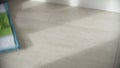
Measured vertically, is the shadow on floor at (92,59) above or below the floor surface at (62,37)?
below

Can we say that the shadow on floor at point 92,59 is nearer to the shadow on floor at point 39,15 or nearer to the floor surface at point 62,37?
the floor surface at point 62,37

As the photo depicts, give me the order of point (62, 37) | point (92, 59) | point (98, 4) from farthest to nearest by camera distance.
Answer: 1. point (98, 4)
2. point (62, 37)
3. point (92, 59)

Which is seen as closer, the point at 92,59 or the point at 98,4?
the point at 92,59

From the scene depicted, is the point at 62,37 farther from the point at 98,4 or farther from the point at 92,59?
the point at 98,4

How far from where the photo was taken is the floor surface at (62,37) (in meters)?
1.28

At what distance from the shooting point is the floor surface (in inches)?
50.4

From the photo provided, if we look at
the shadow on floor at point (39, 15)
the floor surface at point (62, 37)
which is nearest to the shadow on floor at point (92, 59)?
the floor surface at point (62, 37)

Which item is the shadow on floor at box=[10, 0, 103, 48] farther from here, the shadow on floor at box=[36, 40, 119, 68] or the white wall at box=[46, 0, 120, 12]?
the shadow on floor at box=[36, 40, 119, 68]

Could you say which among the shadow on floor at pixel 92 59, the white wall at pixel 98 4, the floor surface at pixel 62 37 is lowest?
the shadow on floor at pixel 92 59

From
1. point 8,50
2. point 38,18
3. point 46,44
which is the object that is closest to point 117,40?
point 46,44

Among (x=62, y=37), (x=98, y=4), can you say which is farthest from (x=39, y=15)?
(x=98, y=4)

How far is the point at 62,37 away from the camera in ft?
4.67

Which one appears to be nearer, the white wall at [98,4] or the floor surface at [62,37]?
the floor surface at [62,37]

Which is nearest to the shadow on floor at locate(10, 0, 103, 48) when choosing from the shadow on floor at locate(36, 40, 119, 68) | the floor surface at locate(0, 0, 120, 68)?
the floor surface at locate(0, 0, 120, 68)
